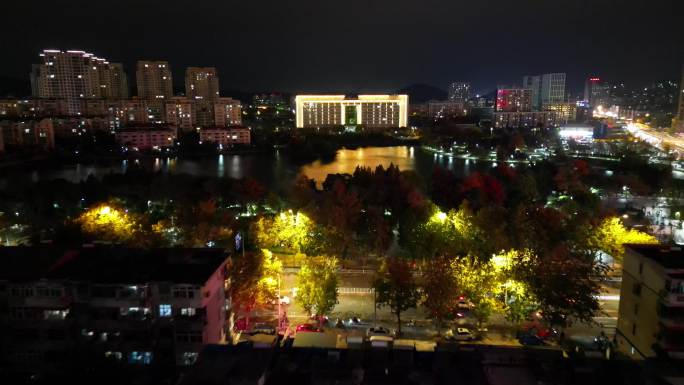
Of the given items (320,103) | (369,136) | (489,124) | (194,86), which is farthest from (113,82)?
(489,124)

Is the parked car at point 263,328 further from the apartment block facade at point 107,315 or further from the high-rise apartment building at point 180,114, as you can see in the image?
the high-rise apartment building at point 180,114

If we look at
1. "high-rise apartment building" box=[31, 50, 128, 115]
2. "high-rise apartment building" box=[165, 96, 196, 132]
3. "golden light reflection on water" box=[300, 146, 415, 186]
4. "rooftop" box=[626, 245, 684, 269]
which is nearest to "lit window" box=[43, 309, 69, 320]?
"rooftop" box=[626, 245, 684, 269]

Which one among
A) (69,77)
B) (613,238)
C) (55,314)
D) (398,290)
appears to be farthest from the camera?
(69,77)

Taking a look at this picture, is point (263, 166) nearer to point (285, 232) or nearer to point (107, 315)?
point (285, 232)

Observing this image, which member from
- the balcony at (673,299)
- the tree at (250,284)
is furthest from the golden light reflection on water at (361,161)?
the balcony at (673,299)

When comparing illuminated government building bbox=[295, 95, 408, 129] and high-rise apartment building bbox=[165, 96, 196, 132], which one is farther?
illuminated government building bbox=[295, 95, 408, 129]

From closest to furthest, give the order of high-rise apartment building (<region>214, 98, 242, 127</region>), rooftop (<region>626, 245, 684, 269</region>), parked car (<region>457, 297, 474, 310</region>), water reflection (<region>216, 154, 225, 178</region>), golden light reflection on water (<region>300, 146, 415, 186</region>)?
rooftop (<region>626, 245, 684, 269</region>)
parked car (<region>457, 297, 474, 310</region>)
water reflection (<region>216, 154, 225, 178</region>)
golden light reflection on water (<region>300, 146, 415, 186</region>)
high-rise apartment building (<region>214, 98, 242, 127</region>)

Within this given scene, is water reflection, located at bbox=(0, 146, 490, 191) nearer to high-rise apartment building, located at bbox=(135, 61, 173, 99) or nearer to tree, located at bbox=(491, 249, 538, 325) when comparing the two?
tree, located at bbox=(491, 249, 538, 325)

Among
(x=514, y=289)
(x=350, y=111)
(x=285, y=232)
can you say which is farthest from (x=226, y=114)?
(x=514, y=289)
